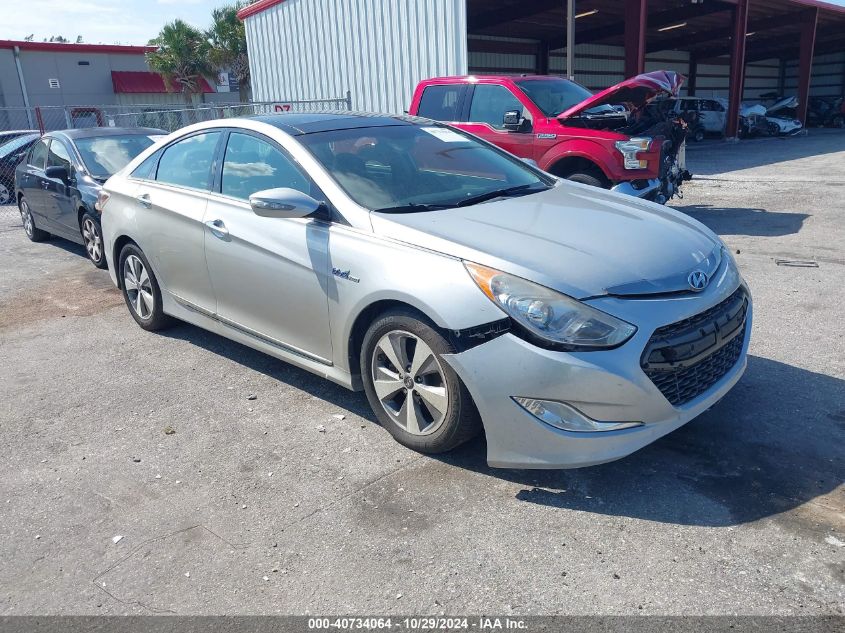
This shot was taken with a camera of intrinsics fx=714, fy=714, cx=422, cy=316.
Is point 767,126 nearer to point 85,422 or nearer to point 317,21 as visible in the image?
point 317,21

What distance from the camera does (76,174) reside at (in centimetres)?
810

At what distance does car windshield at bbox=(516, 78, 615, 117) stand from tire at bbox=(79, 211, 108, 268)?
5.32 metres

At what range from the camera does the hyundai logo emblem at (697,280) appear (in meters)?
3.29

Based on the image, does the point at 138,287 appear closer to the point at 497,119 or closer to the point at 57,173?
the point at 57,173

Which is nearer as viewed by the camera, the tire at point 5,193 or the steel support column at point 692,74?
the tire at point 5,193

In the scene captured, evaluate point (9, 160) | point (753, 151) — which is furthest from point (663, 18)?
point (9, 160)

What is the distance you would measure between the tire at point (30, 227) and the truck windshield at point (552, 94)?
6882 mm

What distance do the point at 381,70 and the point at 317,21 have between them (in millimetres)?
2796

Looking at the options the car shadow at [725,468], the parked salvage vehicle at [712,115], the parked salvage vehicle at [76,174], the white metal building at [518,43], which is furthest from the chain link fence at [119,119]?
the parked salvage vehicle at [712,115]

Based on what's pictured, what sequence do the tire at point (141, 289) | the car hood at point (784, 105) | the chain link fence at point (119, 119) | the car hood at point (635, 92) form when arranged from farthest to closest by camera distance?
the car hood at point (784, 105) < the chain link fence at point (119, 119) < the car hood at point (635, 92) < the tire at point (141, 289)

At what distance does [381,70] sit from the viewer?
16203 mm

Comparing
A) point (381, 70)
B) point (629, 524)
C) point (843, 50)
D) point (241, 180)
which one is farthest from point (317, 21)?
point (843, 50)

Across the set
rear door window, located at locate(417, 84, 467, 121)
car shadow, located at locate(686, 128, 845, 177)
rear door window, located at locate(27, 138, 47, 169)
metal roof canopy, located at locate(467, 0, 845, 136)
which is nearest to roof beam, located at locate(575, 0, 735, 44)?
metal roof canopy, located at locate(467, 0, 845, 136)

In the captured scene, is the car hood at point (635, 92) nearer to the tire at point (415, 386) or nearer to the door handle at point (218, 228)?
the door handle at point (218, 228)
